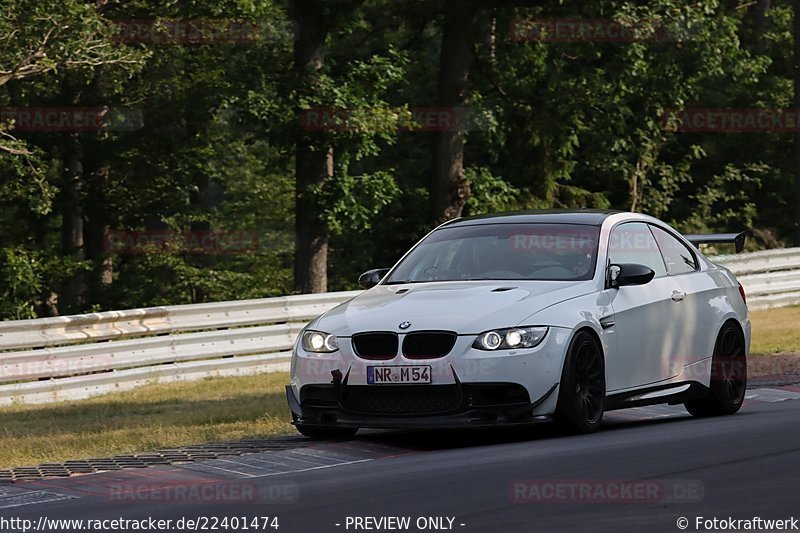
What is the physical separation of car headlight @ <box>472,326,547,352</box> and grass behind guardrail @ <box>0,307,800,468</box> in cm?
232

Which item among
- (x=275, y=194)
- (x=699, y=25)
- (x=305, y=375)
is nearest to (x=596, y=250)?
(x=305, y=375)

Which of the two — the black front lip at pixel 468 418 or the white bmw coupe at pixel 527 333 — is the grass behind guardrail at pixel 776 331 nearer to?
the white bmw coupe at pixel 527 333

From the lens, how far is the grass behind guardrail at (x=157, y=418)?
11.1 m

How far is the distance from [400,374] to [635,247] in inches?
102

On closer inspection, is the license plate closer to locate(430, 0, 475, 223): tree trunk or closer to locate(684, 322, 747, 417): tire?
locate(684, 322, 747, 417): tire

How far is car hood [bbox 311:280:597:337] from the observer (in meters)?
9.79

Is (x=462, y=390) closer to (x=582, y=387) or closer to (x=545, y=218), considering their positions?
(x=582, y=387)

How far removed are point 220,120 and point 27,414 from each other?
65.2 feet

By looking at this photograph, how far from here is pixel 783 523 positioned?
Result: 6.68 metres

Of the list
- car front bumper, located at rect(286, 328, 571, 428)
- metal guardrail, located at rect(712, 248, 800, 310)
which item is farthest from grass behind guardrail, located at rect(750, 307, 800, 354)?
car front bumper, located at rect(286, 328, 571, 428)

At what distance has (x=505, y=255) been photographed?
11.0 metres

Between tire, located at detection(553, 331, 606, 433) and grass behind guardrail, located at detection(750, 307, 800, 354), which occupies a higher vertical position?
tire, located at detection(553, 331, 606, 433)

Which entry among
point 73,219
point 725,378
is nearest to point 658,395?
point 725,378

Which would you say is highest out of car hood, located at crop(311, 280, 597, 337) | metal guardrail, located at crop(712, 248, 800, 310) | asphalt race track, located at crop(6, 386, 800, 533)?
car hood, located at crop(311, 280, 597, 337)
